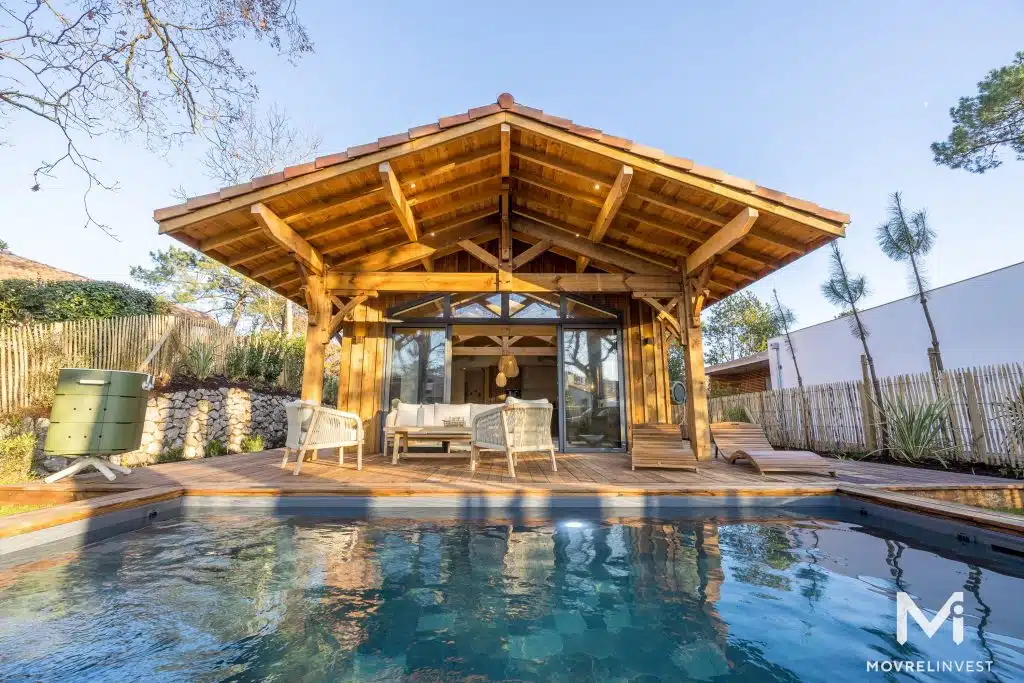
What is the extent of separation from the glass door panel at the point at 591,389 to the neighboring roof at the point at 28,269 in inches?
481

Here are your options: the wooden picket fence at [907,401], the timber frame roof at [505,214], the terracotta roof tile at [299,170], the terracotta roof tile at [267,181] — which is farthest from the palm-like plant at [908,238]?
the terracotta roof tile at [267,181]

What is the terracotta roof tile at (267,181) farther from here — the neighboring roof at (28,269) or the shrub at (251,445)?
the neighboring roof at (28,269)

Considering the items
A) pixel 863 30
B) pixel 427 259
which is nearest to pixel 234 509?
pixel 427 259

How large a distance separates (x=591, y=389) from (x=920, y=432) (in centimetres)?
417

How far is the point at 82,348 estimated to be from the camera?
6.48m

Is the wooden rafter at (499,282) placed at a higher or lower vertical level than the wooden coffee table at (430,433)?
higher

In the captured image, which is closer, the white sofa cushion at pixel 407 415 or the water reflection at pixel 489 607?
the water reflection at pixel 489 607

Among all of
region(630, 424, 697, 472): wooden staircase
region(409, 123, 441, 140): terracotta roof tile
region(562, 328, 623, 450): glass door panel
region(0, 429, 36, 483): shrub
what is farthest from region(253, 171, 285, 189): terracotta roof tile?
region(630, 424, 697, 472): wooden staircase

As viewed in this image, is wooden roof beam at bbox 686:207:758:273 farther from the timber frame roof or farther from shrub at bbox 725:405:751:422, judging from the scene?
shrub at bbox 725:405:751:422

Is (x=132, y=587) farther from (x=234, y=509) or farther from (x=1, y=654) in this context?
(x=234, y=509)

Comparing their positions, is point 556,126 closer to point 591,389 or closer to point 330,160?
point 330,160

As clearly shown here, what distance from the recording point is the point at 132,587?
212cm

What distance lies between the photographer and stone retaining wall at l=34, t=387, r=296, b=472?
20.4 ft

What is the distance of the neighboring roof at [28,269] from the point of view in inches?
437
